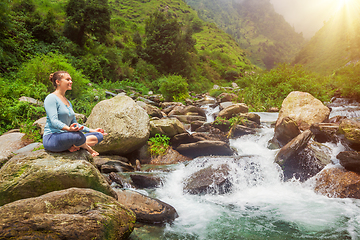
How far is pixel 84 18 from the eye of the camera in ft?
65.7

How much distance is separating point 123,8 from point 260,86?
189 ft

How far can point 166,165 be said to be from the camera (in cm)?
749

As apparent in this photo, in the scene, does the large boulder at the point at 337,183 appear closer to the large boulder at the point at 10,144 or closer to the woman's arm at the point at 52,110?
the woman's arm at the point at 52,110

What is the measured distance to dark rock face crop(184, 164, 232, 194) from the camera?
5613 millimetres

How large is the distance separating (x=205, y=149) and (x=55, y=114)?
596cm

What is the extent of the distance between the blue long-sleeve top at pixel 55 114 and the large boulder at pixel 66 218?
1.06 meters

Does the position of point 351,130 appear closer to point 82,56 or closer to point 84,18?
point 82,56

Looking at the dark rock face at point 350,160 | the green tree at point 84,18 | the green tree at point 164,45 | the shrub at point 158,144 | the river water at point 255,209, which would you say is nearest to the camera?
the river water at point 255,209

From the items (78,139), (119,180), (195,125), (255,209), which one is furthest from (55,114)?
(195,125)

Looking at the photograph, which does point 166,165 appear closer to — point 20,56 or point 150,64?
point 20,56

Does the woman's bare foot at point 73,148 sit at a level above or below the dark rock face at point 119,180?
above

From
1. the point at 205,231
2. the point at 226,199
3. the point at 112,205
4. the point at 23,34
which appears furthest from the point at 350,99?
the point at 23,34

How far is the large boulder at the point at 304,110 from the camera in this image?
351 inches

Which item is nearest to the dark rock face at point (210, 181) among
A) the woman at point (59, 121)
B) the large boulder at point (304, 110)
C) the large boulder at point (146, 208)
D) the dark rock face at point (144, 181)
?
Answer: the dark rock face at point (144, 181)
